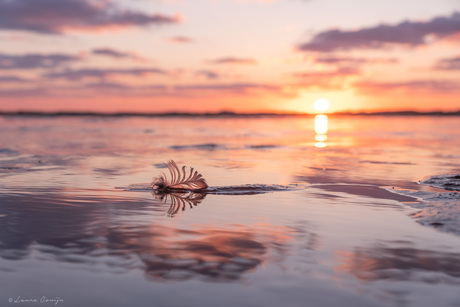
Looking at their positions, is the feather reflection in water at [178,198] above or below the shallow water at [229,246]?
above

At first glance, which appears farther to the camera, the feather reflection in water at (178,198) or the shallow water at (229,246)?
the feather reflection in water at (178,198)

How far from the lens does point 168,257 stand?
4219 millimetres

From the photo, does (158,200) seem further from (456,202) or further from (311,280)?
(456,202)

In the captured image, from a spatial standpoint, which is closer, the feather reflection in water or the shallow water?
the shallow water

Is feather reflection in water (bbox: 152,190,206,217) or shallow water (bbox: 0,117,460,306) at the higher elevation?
feather reflection in water (bbox: 152,190,206,217)

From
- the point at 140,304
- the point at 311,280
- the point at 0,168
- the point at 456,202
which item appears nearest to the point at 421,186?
the point at 456,202

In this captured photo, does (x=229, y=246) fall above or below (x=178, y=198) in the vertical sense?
below

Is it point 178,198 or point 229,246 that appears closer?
point 229,246

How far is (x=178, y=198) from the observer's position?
786 centimetres

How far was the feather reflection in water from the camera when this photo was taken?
689cm

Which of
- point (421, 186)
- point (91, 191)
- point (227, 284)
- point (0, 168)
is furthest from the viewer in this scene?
point (0, 168)

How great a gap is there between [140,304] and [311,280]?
1.45 meters

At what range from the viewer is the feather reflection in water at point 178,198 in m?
6.89

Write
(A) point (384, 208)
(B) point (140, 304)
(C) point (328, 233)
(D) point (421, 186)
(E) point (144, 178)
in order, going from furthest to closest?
(E) point (144, 178), (D) point (421, 186), (A) point (384, 208), (C) point (328, 233), (B) point (140, 304)
